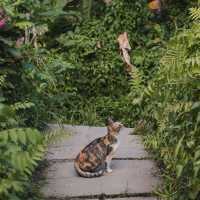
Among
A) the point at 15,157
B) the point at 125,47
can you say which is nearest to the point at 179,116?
the point at 15,157

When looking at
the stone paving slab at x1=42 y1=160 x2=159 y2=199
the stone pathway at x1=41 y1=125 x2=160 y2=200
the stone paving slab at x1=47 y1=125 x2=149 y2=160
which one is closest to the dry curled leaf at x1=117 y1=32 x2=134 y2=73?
the stone paving slab at x1=47 y1=125 x2=149 y2=160

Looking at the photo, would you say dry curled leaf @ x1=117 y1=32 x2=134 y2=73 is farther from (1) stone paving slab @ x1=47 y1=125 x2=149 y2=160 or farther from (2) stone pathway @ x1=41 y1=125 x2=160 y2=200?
(2) stone pathway @ x1=41 y1=125 x2=160 y2=200

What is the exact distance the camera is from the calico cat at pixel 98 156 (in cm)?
540

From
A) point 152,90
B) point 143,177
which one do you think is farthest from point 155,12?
point 143,177

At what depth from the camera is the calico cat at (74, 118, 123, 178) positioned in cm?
540

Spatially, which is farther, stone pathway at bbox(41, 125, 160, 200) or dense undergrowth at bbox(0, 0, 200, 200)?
stone pathway at bbox(41, 125, 160, 200)

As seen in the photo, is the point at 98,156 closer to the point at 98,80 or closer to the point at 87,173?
the point at 87,173

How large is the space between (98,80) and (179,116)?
359cm

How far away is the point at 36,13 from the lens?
664 centimetres

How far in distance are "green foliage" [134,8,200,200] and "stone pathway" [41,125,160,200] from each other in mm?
157

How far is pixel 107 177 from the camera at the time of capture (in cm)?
543

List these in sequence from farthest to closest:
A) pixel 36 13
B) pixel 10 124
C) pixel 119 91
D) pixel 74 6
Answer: pixel 74 6 < pixel 119 91 < pixel 36 13 < pixel 10 124

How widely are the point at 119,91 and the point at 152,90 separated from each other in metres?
2.78

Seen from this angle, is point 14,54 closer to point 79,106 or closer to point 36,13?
point 36,13
